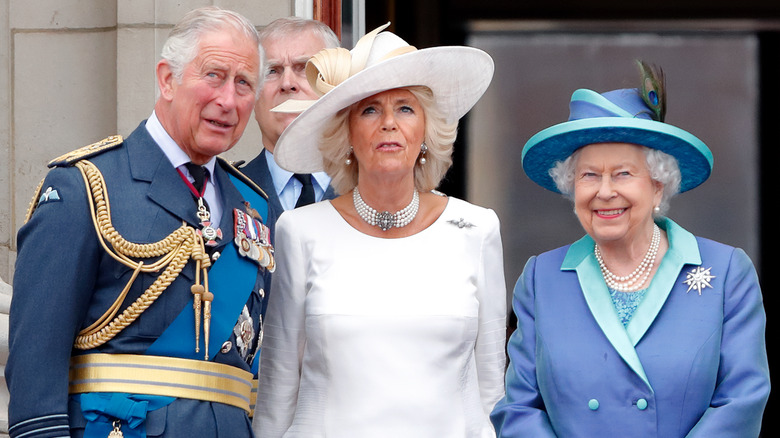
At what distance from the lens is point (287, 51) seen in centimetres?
433

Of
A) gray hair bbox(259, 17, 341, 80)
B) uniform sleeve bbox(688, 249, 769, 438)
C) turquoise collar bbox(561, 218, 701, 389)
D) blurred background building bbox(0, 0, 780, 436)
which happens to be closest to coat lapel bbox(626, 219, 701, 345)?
turquoise collar bbox(561, 218, 701, 389)

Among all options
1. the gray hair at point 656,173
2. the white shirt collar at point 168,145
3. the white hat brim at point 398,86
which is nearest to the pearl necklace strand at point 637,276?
the gray hair at point 656,173

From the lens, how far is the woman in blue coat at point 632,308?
3.12 meters

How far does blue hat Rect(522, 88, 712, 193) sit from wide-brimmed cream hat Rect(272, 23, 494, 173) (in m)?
0.32

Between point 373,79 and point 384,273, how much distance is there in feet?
1.68

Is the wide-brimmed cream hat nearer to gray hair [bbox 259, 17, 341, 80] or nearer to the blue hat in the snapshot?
the blue hat

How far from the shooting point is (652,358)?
3154 mm

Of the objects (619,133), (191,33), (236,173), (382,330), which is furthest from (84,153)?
(619,133)

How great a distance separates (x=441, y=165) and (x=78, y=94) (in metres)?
2.56

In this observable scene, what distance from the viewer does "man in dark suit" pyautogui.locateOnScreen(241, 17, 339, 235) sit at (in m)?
4.26

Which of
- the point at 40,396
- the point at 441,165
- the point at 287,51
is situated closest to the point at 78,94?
the point at 287,51

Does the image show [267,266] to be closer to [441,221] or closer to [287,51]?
[441,221]

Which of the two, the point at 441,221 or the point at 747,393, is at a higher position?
the point at 441,221

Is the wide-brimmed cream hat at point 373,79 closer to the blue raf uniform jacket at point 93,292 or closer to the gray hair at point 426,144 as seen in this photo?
the gray hair at point 426,144
